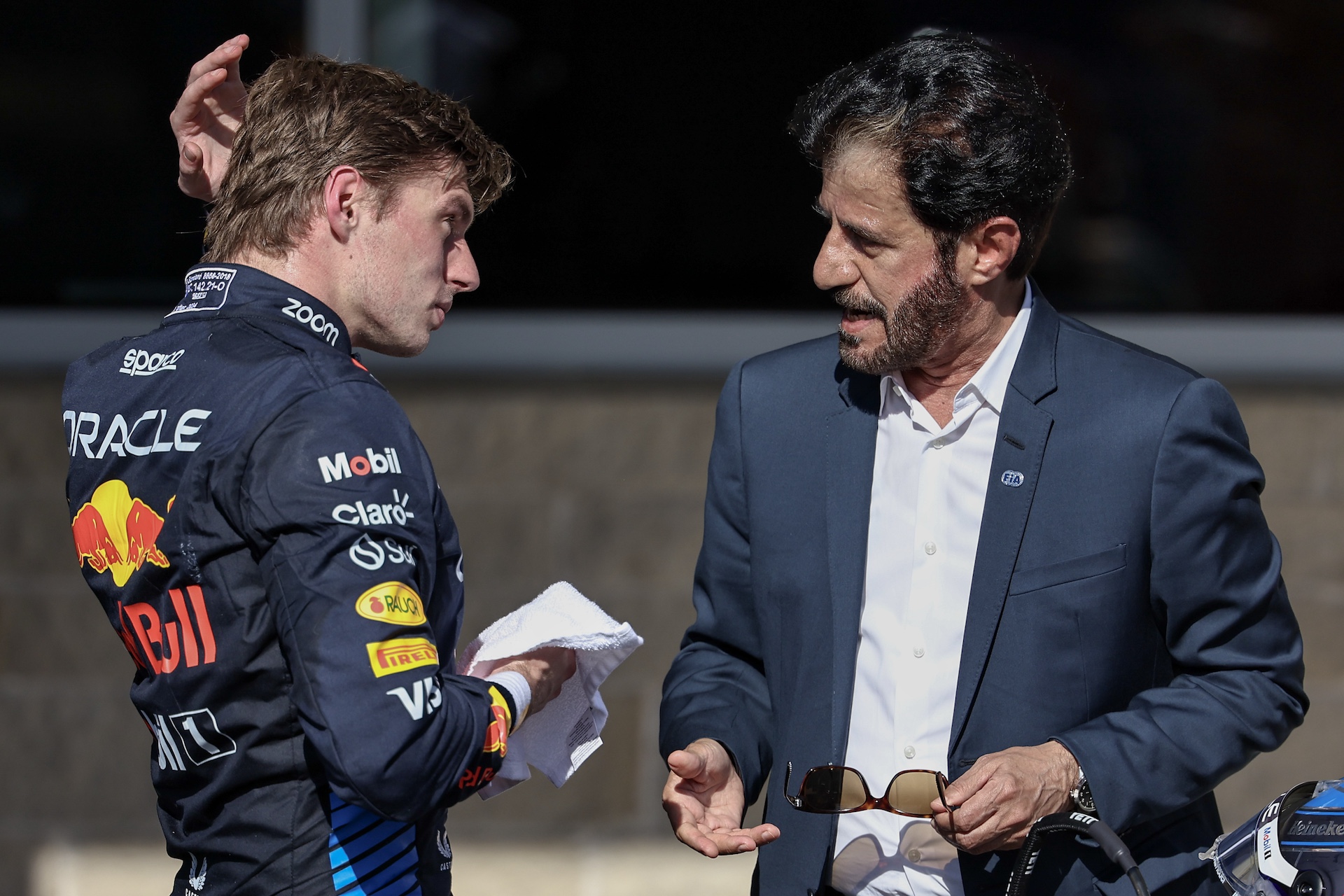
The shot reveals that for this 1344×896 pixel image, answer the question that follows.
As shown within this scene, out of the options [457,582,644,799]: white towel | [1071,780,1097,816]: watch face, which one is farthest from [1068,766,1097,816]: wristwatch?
[457,582,644,799]: white towel

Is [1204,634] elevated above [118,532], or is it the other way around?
[118,532]

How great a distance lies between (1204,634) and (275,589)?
49.1 inches

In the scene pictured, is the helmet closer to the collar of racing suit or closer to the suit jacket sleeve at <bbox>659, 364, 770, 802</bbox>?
the suit jacket sleeve at <bbox>659, 364, 770, 802</bbox>

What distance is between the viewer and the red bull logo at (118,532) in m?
1.50

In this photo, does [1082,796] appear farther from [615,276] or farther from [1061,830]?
[615,276]

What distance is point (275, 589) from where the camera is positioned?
1.44m

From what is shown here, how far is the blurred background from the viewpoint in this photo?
3.78m

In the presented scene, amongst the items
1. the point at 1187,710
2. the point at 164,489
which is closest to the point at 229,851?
the point at 164,489

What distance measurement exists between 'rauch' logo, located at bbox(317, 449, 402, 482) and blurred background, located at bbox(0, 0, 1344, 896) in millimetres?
2291

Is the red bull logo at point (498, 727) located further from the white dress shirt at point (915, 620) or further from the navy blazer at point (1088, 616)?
the white dress shirt at point (915, 620)

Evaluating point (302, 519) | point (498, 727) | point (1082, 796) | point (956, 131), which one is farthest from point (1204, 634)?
point (302, 519)

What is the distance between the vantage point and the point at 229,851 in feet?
5.12

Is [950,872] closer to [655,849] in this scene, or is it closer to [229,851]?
[229,851]

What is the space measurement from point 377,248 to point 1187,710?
1.24 m
